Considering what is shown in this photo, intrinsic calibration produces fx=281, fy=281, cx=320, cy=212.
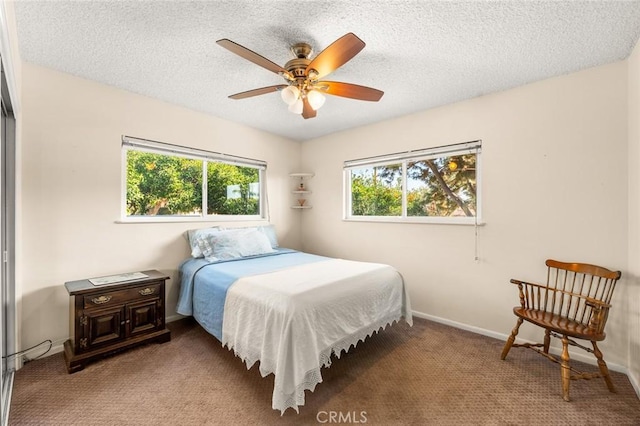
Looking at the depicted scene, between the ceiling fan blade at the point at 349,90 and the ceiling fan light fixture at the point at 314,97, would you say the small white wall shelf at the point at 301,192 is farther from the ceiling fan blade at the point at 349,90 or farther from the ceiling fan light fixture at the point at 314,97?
the ceiling fan light fixture at the point at 314,97

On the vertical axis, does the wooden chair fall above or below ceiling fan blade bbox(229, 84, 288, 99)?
below

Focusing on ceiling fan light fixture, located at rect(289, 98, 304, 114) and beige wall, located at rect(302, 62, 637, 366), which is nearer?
ceiling fan light fixture, located at rect(289, 98, 304, 114)

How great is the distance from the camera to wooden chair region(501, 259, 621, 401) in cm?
188

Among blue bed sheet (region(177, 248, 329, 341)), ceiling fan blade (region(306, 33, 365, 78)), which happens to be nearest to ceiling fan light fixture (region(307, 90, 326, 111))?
ceiling fan blade (region(306, 33, 365, 78))

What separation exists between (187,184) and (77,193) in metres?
1.03

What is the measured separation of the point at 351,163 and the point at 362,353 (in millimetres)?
2385

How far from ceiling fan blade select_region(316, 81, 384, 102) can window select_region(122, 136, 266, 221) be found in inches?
76.8

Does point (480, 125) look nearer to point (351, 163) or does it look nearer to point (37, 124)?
point (351, 163)

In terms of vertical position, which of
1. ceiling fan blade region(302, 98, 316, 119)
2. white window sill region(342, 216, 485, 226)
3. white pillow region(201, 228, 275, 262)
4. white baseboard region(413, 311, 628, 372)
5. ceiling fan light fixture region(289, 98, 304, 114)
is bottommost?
white baseboard region(413, 311, 628, 372)

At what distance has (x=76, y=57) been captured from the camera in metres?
2.20

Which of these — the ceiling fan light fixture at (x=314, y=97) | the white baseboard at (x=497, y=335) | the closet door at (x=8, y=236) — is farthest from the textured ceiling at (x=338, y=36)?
the white baseboard at (x=497, y=335)

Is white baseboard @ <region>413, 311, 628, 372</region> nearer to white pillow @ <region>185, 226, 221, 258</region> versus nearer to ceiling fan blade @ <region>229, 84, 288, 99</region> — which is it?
white pillow @ <region>185, 226, 221, 258</region>

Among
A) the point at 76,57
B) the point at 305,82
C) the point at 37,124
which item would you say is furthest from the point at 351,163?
the point at 37,124

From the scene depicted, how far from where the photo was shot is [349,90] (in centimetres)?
211
